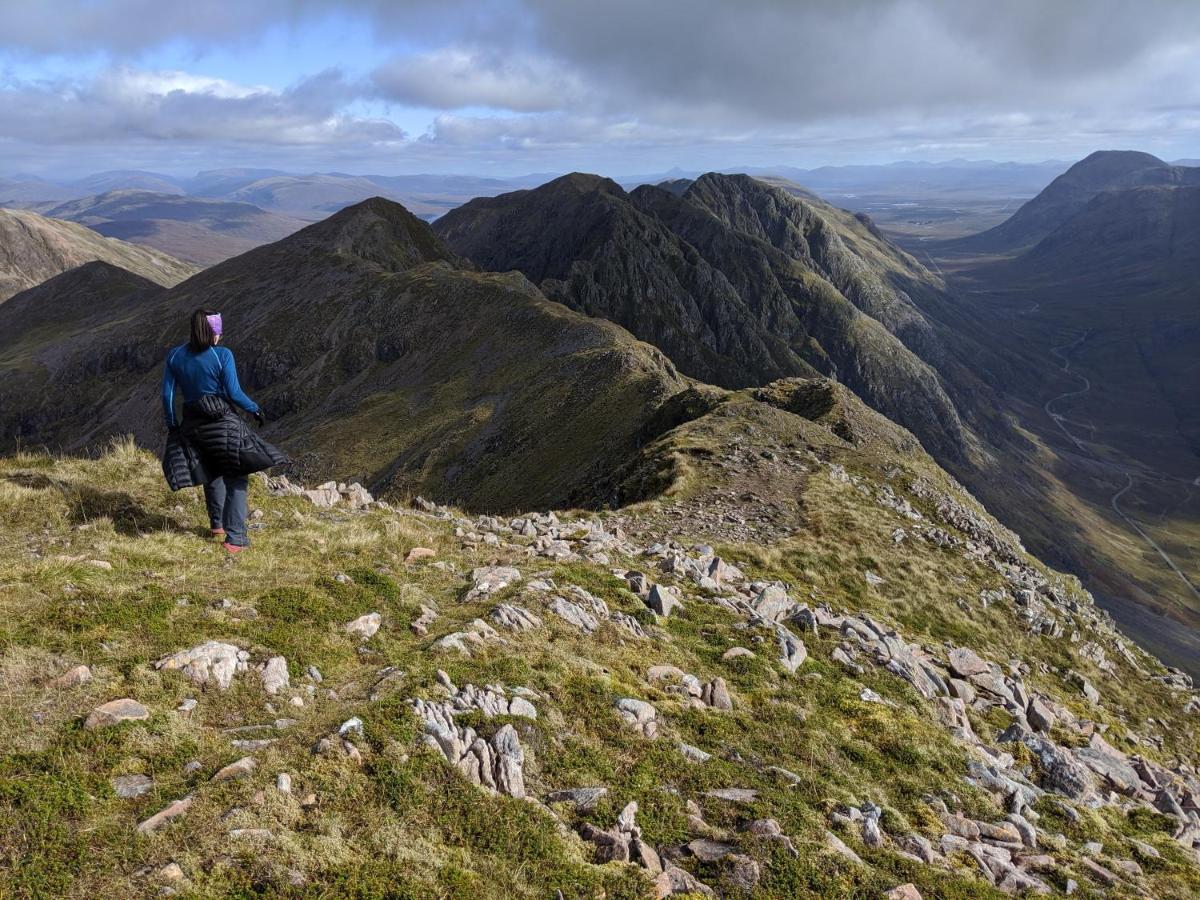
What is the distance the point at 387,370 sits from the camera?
287 ft

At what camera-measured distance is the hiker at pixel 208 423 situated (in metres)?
11.2

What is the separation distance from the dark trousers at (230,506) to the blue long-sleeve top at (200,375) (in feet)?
4.53

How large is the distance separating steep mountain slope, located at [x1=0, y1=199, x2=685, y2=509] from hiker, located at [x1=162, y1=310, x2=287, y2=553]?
26.4 meters

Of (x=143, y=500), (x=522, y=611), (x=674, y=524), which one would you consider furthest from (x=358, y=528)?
(x=674, y=524)

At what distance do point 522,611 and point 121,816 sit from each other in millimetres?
6483

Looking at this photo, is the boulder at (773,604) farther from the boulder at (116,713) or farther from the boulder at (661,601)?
the boulder at (116,713)

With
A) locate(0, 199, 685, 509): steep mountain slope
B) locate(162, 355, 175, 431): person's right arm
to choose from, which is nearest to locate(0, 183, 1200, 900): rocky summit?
locate(162, 355, 175, 431): person's right arm

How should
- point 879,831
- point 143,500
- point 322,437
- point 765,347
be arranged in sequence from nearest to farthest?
1. point 879,831
2. point 143,500
3. point 322,437
4. point 765,347

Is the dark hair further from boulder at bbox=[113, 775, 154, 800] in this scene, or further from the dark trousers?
boulder at bbox=[113, 775, 154, 800]

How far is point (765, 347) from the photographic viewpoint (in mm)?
196125

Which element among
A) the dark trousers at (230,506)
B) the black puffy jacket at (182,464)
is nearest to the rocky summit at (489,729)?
the dark trousers at (230,506)

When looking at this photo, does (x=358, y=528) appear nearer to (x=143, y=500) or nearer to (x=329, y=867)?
(x=143, y=500)

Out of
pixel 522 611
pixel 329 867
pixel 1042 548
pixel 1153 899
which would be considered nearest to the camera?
pixel 329 867

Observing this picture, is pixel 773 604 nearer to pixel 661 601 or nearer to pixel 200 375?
pixel 661 601
